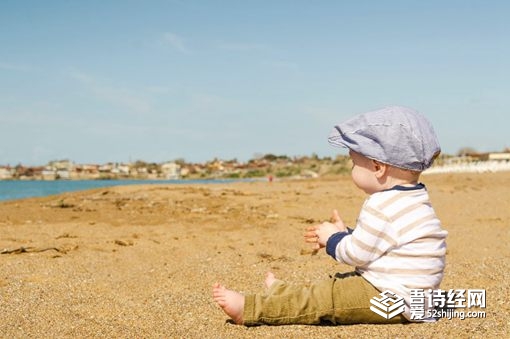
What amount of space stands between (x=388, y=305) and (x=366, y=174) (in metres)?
0.63

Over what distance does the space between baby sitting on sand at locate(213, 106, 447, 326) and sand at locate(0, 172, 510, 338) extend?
0.10 meters

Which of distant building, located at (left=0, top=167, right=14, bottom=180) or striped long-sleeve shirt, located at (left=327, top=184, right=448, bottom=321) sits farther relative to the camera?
distant building, located at (left=0, top=167, right=14, bottom=180)

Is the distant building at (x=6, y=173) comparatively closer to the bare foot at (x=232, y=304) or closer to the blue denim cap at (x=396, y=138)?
the bare foot at (x=232, y=304)

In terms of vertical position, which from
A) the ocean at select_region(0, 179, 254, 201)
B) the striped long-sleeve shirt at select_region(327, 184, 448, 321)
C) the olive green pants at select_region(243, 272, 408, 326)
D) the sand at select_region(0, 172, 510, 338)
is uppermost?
the striped long-sleeve shirt at select_region(327, 184, 448, 321)

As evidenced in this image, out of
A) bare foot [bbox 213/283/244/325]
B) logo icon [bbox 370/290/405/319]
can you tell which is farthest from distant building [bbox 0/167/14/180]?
logo icon [bbox 370/290/405/319]

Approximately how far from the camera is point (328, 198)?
1033 centimetres

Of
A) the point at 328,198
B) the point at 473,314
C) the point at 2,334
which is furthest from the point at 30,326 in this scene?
the point at 328,198

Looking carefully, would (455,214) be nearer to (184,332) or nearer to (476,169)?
(184,332)

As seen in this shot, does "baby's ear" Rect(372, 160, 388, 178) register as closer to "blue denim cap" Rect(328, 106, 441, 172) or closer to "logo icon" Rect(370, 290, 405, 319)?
"blue denim cap" Rect(328, 106, 441, 172)

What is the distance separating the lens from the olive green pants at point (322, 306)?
253 centimetres

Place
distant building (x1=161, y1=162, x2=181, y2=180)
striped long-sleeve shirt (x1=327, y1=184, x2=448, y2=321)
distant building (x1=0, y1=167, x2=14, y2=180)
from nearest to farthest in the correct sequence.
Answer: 1. striped long-sleeve shirt (x1=327, y1=184, x2=448, y2=321)
2. distant building (x1=0, y1=167, x2=14, y2=180)
3. distant building (x1=161, y1=162, x2=181, y2=180)

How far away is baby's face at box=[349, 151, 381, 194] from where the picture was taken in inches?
101

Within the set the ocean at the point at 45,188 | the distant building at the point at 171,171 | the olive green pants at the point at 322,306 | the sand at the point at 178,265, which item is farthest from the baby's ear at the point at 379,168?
the distant building at the point at 171,171
